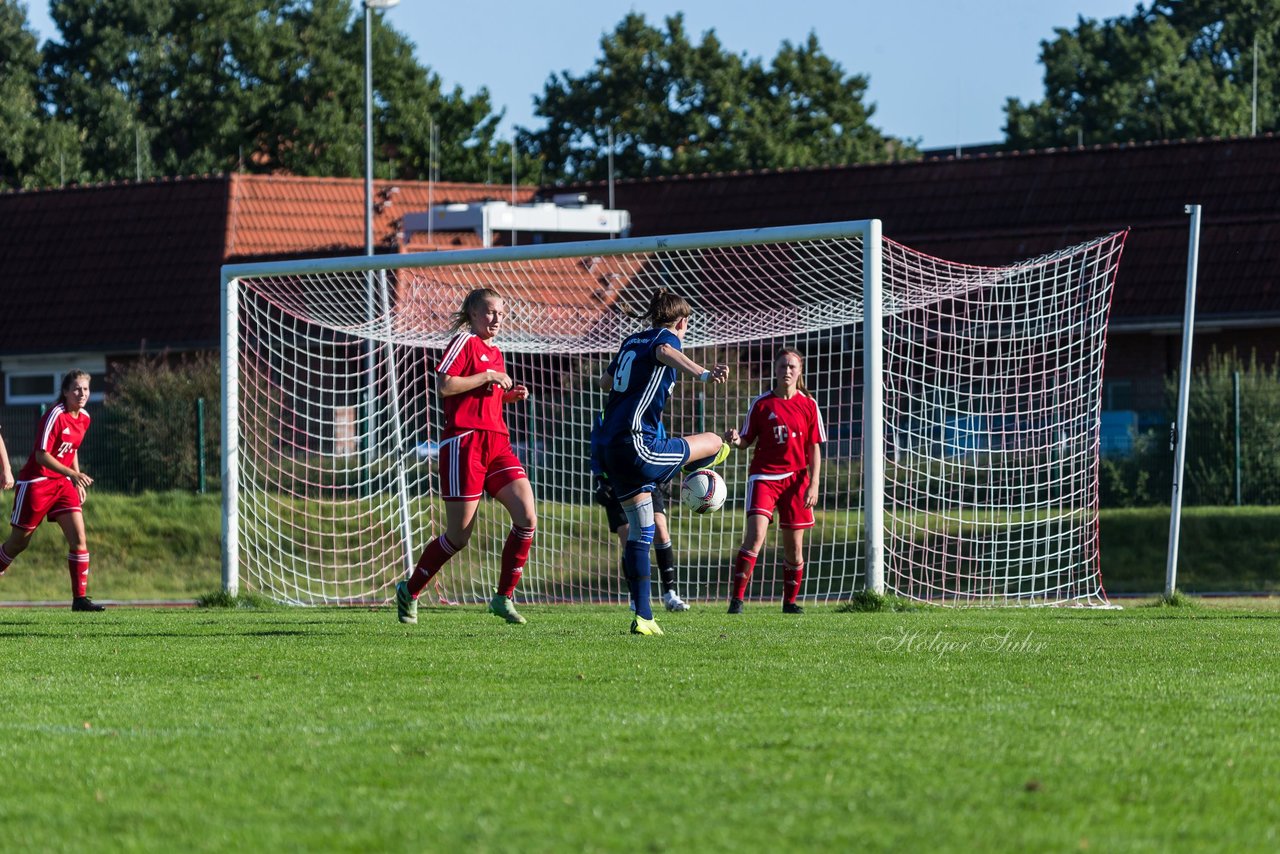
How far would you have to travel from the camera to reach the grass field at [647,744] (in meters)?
4.47

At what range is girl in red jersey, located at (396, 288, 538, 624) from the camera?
1044 cm

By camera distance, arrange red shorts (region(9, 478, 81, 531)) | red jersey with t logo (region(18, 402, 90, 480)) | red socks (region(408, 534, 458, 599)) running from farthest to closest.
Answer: red shorts (region(9, 478, 81, 531)) → red jersey with t logo (region(18, 402, 90, 480)) → red socks (region(408, 534, 458, 599))

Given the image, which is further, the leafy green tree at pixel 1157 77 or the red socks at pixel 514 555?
the leafy green tree at pixel 1157 77

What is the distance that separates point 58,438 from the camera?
543 inches

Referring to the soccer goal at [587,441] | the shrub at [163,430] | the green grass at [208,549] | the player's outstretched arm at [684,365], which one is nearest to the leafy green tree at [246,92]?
the shrub at [163,430]

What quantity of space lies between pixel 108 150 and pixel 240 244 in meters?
19.0

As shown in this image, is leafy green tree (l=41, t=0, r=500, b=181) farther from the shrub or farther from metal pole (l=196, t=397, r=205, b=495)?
metal pole (l=196, t=397, r=205, b=495)

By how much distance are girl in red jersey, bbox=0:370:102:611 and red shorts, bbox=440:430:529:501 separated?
4505 mm

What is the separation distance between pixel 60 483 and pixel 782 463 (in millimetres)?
5971

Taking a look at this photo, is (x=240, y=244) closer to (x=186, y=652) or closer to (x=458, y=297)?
(x=458, y=297)

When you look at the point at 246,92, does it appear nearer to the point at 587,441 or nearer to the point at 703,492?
the point at 587,441

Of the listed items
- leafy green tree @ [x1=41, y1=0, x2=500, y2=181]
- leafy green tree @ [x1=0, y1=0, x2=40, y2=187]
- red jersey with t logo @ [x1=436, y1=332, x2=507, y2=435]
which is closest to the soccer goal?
red jersey with t logo @ [x1=436, y1=332, x2=507, y2=435]

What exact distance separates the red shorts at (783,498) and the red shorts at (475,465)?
2.71 metres

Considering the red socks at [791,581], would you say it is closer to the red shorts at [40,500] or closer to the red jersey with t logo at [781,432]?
the red jersey with t logo at [781,432]
